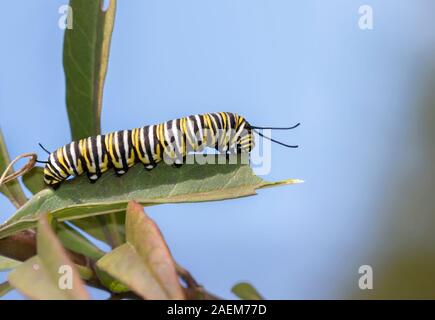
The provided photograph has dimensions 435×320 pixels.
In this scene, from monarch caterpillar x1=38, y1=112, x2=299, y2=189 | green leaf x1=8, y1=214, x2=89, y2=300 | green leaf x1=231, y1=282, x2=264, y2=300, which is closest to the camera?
green leaf x1=8, y1=214, x2=89, y2=300

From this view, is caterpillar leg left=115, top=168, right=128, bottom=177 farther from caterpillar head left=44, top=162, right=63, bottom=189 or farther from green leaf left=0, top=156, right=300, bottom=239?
caterpillar head left=44, top=162, right=63, bottom=189

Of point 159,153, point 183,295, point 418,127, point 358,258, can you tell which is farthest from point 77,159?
point 418,127

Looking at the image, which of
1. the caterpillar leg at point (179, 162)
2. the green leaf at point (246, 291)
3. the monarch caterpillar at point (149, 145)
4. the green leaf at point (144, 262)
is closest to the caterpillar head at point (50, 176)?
the monarch caterpillar at point (149, 145)

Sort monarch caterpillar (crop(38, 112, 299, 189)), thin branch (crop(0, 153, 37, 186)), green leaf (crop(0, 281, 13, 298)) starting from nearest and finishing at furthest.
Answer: green leaf (crop(0, 281, 13, 298)) < thin branch (crop(0, 153, 37, 186)) < monarch caterpillar (crop(38, 112, 299, 189))

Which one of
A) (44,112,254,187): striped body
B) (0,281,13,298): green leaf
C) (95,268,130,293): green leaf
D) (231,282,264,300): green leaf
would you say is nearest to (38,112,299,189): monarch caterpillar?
(44,112,254,187): striped body

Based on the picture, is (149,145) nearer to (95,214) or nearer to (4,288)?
(95,214)

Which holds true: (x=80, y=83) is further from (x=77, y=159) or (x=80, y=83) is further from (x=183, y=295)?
(x=183, y=295)

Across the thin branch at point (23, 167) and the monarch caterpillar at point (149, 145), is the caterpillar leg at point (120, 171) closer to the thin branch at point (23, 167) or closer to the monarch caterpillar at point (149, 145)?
the monarch caterpillar at point (149, 145)
